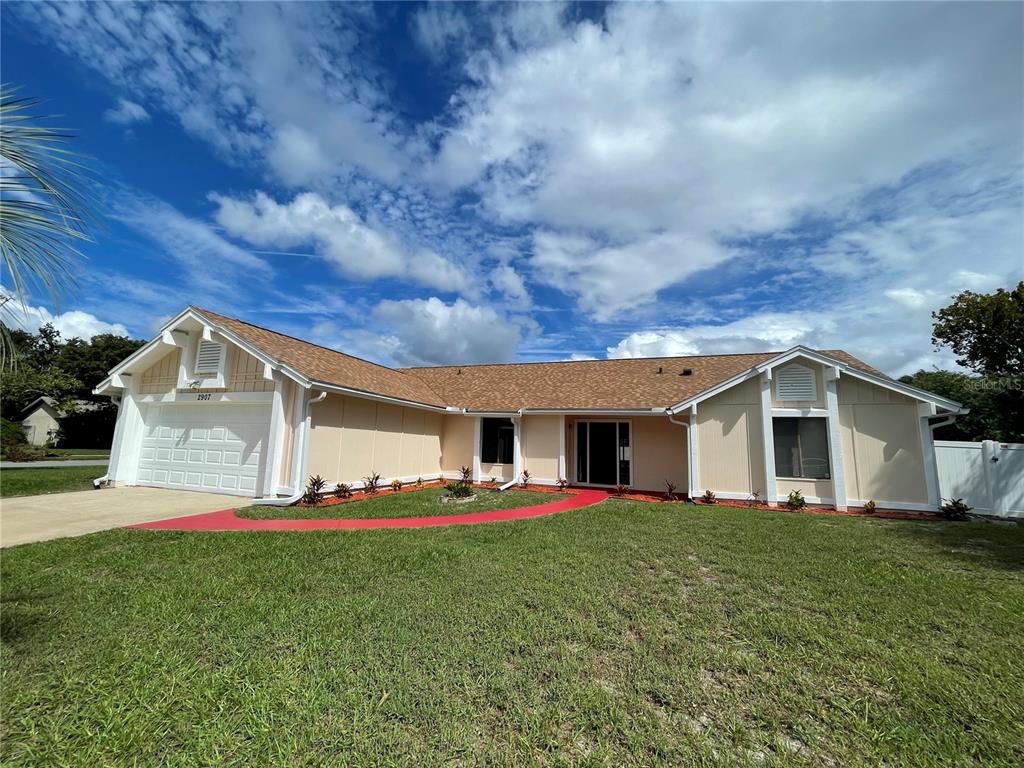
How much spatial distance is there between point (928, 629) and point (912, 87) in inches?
379

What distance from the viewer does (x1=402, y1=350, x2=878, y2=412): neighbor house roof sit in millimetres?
14672

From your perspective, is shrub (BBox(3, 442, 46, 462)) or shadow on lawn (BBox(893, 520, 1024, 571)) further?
shrub (BBox(3, 442, 46, 462))

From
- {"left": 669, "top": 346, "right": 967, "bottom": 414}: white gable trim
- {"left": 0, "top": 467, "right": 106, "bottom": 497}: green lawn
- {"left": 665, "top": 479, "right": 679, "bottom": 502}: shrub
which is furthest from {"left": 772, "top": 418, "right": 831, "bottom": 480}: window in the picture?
{"left": 0, "top": 467, "right": 106, "bottom": 497}: green lawn

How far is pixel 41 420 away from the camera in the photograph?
3209 centimetres

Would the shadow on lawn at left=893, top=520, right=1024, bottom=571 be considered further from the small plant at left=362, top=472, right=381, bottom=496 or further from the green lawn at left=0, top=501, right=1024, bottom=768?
the small plant at left=362, top=472, right=381, bottom=496

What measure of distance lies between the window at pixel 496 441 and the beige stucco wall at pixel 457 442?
0.47 m

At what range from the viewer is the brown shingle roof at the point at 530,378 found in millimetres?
12727

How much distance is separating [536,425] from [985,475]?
40.6 ft

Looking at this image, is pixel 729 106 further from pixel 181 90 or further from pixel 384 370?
pixel 384 370

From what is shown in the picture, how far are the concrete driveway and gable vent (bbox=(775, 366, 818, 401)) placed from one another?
49.0ft

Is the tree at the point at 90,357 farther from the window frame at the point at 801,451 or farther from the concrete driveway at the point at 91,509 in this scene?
the window frame at the point at 801,451

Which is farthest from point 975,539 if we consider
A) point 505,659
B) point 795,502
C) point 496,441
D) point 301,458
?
point 301,458

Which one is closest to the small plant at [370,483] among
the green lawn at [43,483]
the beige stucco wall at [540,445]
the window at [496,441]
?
the window at [496,441]

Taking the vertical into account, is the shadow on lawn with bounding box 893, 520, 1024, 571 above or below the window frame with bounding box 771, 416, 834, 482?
below
